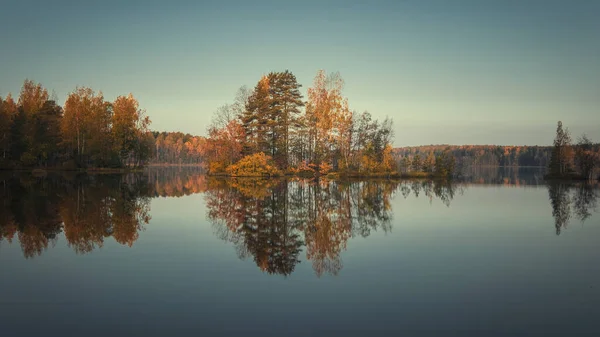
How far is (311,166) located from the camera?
Result: 53.5 metres

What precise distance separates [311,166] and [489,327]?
4722 centimetres

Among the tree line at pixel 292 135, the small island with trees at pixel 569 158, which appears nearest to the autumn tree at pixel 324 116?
the tree line at pixel 292 135

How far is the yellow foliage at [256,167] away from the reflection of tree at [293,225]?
2492cm

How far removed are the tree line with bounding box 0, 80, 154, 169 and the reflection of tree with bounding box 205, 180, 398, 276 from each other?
49480 mm

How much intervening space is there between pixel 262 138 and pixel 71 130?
31497 millimetres

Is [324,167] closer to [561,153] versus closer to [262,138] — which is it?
[262,138]

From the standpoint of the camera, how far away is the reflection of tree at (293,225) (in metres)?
10.7

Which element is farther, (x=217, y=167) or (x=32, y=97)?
(x=32, y=97)

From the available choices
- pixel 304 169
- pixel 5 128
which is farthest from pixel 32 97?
pixel 304 169

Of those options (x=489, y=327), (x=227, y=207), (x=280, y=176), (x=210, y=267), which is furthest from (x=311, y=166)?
(x=489, y=327)

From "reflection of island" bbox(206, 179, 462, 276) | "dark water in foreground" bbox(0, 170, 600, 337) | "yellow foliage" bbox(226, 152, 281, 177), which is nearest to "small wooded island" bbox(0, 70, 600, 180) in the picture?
"yellow foliage" bbox(226, 152, 281, 177)

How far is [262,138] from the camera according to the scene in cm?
5428

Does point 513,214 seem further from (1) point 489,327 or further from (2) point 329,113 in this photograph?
(2) point 329,113

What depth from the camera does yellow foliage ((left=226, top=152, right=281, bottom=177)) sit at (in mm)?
50250
